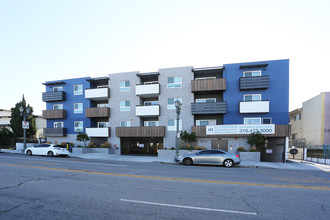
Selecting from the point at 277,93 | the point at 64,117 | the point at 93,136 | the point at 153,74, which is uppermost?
the point at 153,74

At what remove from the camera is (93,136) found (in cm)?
2180

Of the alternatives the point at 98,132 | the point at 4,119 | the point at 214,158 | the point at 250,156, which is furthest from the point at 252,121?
the point at 4,119

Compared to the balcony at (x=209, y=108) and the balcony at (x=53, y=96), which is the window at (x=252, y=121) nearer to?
the balcony at (x=209, y=108)

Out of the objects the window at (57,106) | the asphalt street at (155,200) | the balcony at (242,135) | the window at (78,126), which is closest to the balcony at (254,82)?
the balcony at (242,135)

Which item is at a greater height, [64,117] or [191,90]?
[191,90]

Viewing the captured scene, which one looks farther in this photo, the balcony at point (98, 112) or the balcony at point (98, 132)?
the balcony at point (98, 112)

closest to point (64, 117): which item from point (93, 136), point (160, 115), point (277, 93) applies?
point (93, 136)

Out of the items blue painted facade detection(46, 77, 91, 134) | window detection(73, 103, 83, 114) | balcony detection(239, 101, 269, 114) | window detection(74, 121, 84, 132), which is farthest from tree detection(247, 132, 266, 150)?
window detection(73, 103, 83, 114)

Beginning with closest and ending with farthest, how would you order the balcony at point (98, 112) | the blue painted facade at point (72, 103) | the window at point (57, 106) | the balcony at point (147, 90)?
1. the balcony at point (147, 90)
2. the balcony at point (98, 112)
3. the blue painted facade at point (72, 103)
4. the window at point (57, 106)

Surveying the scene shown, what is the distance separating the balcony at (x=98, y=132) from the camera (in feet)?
69.4

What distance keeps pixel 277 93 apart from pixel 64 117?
1162 inches

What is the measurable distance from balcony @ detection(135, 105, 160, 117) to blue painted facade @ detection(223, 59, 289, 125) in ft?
28.0

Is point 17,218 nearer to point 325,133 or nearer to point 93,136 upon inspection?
point 93,136

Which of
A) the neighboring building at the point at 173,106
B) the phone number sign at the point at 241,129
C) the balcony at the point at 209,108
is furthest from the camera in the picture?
the balcony at the point at 209,108
